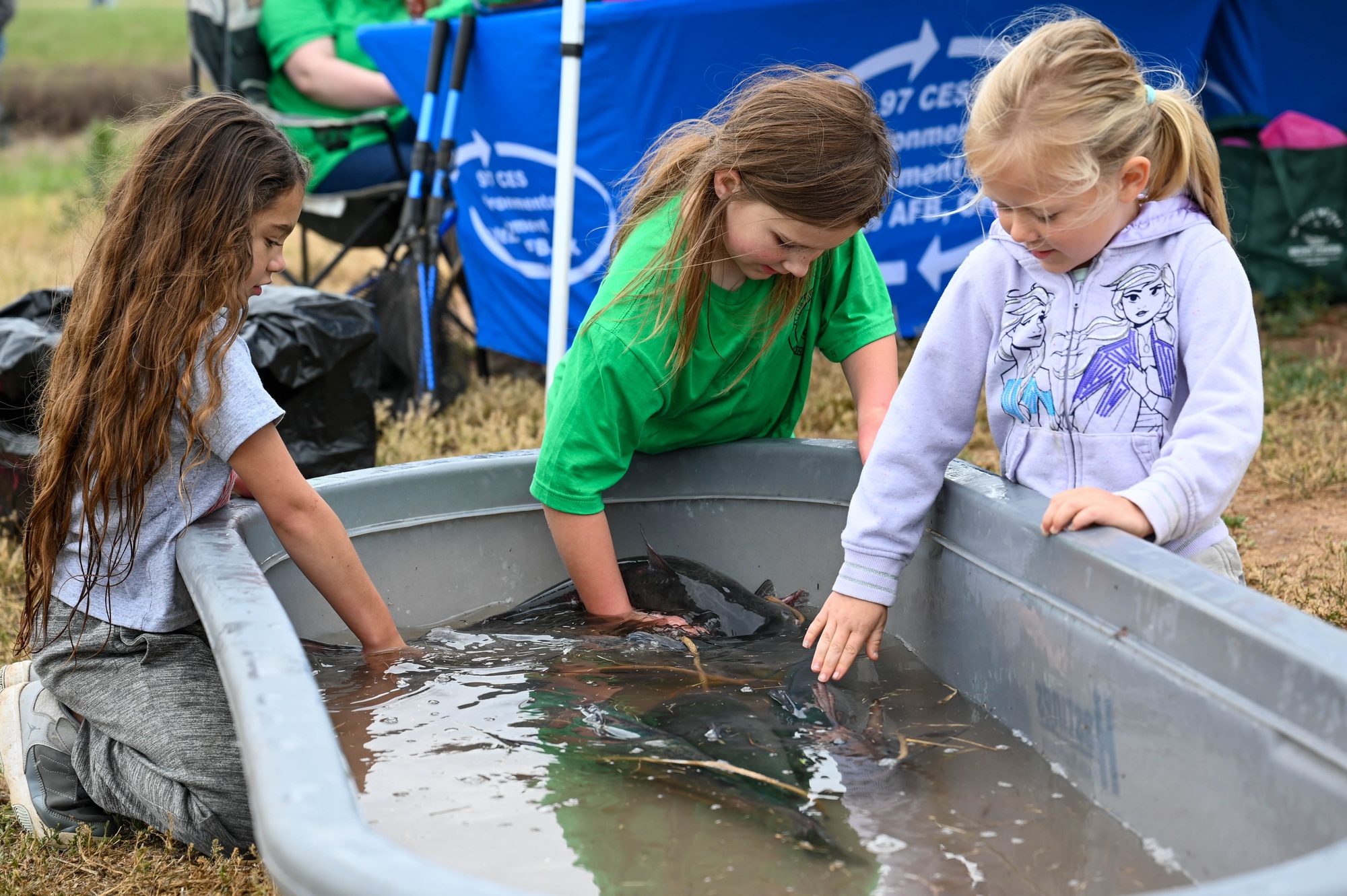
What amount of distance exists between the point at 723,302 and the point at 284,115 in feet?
8.64

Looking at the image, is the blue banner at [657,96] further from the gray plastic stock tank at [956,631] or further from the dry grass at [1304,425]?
the gray plastic stock tank at [956,631]

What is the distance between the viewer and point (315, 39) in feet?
13.2

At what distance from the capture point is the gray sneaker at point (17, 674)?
5.74 ft

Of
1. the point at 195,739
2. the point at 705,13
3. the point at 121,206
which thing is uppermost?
the point at 705,13

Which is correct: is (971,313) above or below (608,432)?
above

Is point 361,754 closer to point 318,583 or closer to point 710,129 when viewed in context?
point 318,583

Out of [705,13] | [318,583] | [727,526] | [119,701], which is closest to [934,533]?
[727,526]

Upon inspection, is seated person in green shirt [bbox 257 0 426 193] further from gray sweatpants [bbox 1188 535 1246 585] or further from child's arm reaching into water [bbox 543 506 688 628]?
gray sweatpants [bbox 1188 535 1246 585]

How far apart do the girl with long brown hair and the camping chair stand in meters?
2.36

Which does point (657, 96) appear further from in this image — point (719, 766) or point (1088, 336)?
point (719, 766)

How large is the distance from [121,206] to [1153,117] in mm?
1304

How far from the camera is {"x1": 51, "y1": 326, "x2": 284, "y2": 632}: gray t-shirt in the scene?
1520mm

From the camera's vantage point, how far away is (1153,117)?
1.40 metres

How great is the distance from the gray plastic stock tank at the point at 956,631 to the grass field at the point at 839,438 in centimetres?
40
